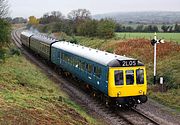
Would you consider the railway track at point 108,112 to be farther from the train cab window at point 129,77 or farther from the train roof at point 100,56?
the train roof at point 100,56

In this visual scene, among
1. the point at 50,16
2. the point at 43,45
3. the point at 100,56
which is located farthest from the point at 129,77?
the point at 50,16

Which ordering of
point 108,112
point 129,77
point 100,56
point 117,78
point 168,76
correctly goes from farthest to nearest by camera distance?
1. point 168,76
2. point 100,56
3. point 108,112
4. point 129,77
5. point 117,78

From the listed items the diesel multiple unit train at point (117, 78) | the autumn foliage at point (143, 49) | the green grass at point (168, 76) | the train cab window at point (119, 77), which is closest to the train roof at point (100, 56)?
the diesel multiple unit train at point (117, 78)

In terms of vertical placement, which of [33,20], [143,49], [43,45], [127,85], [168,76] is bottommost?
[168,76]

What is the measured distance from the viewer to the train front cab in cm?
1878

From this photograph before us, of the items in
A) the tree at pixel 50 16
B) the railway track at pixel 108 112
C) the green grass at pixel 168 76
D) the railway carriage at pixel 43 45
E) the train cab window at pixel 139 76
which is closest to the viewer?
the railway track at pixel 108 112

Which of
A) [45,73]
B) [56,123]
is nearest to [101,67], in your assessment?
[56,123]

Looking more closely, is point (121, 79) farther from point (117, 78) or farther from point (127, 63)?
point (127, 63)

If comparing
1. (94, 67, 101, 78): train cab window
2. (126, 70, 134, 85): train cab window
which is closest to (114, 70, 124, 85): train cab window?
(126, 70, 134, 85): train cab window

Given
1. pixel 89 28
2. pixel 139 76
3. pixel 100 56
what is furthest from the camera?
pixel 89 28

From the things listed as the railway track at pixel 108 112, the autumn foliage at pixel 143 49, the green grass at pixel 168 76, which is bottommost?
the railway track at pixel 108 112

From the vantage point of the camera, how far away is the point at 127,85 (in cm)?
1898

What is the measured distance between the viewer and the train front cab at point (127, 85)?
1878 cm

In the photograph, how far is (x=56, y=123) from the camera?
13922 millimetres
